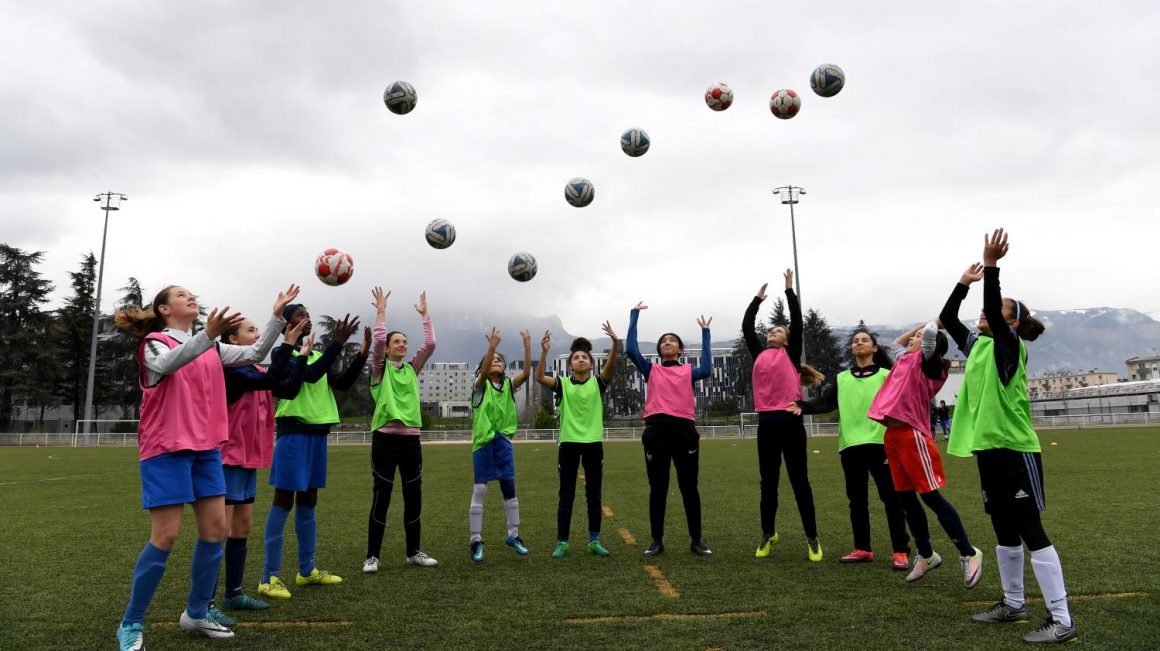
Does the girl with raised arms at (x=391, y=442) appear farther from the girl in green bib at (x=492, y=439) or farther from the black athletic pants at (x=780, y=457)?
the black athletic pants at (x=780, y=457)

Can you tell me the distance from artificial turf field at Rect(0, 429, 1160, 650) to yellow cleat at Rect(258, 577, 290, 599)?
11cm

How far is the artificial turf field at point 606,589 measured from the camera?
4.36 meters

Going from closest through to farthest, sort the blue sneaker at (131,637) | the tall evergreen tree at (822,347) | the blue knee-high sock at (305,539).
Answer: the blue sneaker at (131,637) < the blue knee-high sock at (305,539) < the tall evergreen tree at (822,347)

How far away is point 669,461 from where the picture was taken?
7.15m

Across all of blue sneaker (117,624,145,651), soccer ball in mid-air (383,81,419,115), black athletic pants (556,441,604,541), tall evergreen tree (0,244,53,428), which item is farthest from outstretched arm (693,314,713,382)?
tall evergreen tree (0,244,53,428)

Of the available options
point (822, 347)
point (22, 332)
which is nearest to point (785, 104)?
point (22, 332)

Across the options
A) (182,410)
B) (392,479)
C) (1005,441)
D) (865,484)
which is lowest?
(865,484)

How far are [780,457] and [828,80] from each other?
7.57 metres

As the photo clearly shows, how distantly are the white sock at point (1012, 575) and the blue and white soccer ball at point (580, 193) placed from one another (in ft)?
26.5

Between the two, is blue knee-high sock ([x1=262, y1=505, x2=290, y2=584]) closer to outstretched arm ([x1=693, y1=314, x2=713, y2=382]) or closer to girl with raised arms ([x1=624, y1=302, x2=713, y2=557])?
girl with raised arms ([x1=624, y1=302, x2=713, y2=557])

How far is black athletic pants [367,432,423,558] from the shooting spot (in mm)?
6555

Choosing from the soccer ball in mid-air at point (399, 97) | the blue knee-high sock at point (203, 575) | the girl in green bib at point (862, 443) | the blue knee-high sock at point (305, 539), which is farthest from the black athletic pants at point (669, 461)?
the soccer ball in mid-air at point (399, 97)

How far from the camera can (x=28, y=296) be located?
190 feet

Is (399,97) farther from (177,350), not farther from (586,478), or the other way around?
(177,350)
